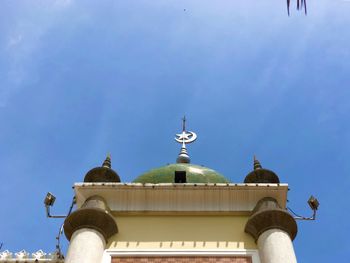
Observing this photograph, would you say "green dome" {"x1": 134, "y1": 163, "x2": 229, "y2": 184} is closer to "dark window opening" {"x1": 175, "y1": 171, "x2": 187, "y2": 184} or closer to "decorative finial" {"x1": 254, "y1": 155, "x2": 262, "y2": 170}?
"dark window opening" {"x1": 175, "y1": 171, "x2": 187, "y2": 184}

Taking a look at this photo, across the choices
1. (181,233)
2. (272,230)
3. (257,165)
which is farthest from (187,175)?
(272,230)

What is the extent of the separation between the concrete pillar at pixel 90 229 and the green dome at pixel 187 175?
126 inches

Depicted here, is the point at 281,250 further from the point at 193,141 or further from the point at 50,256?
the point at 193,141

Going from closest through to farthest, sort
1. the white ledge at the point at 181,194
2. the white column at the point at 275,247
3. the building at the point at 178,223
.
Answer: the white column at the point at 275,247, the building at the point at 178,223, the white ledge at the point at 181,194

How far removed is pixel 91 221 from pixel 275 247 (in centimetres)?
344

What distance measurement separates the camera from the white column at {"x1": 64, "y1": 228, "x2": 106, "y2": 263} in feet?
33.1

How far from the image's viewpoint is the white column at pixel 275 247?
10039mm

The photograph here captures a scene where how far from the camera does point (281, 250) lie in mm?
10211

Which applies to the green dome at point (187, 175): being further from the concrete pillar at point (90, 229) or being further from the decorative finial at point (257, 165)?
the concrete pillar at point (90, 229)

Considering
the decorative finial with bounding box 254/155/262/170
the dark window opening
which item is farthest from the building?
the dark window opening

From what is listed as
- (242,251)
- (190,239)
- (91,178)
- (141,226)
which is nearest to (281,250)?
(242,251)

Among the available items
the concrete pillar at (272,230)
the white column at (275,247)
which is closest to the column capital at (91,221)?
the concrete pillar at (272,230)

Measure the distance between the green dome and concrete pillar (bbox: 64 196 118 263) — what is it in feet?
10.5

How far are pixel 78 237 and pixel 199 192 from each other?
8.96ft
